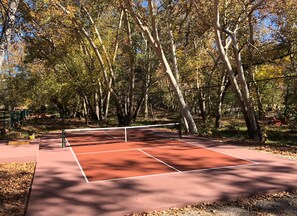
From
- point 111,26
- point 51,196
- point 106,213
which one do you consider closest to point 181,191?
point 106,213

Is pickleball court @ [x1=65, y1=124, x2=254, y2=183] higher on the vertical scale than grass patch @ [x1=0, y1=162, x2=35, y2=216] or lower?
higher

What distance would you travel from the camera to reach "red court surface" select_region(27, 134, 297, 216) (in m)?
5.24

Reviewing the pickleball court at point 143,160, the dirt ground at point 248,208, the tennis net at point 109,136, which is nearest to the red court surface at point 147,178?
the pickleball court at point 143,160

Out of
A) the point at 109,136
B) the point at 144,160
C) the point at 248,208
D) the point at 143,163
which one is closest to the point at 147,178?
the point at 143,163

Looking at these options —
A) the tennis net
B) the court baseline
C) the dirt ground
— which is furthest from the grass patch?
the tennis net

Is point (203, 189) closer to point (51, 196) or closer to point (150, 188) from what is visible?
point (150, 188)

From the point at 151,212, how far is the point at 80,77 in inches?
689

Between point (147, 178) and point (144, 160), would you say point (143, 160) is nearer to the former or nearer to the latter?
point (144, 160)

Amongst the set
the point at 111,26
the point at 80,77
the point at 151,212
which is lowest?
the point at 151,212

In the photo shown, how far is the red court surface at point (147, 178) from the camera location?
17.2 feet

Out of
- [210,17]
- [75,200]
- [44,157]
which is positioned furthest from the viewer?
[210,17]

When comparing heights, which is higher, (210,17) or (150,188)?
(210,17)

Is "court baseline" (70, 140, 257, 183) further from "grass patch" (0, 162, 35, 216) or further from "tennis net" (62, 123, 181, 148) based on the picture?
"tennis net" (62, 123, 181, 148)

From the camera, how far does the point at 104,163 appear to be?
8.45 metres
